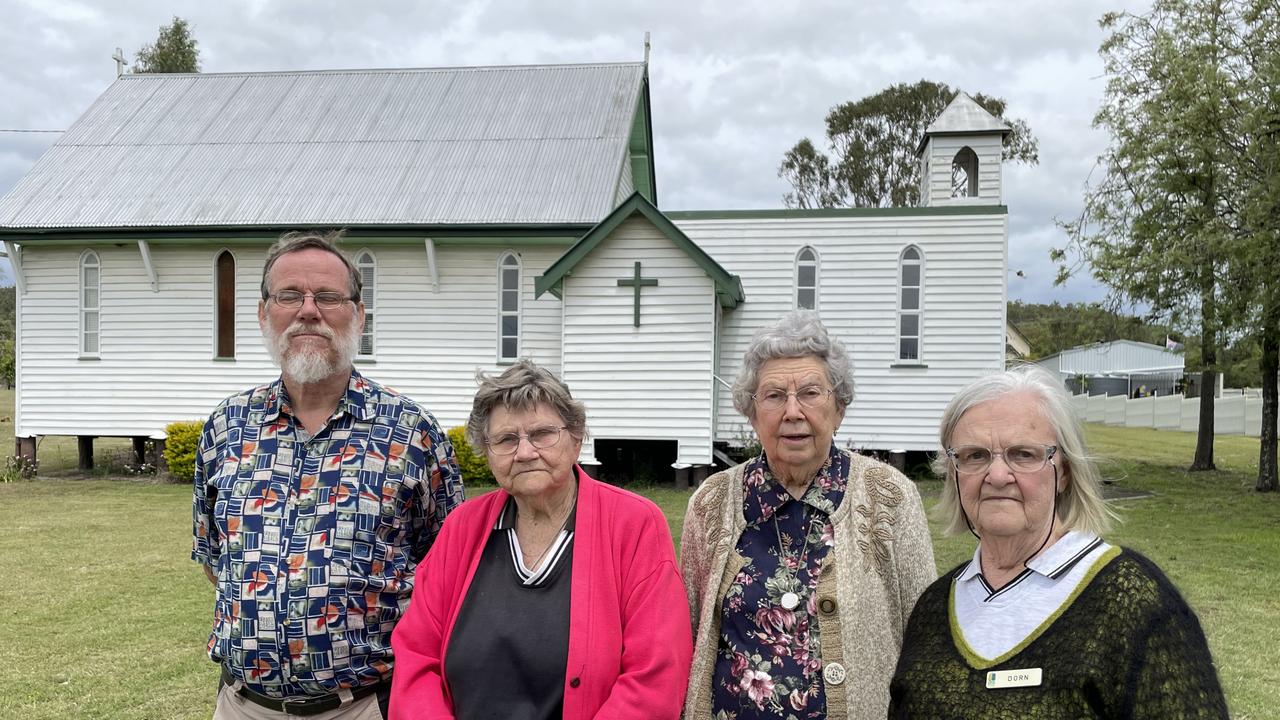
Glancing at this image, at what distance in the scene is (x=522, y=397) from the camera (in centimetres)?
277

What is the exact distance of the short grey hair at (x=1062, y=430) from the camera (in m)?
2.34

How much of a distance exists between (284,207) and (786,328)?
15.6m

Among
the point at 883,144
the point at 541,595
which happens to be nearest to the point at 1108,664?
the point at 541,595

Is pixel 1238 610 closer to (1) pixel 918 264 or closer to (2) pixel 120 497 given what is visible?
(1) pixel 918 264

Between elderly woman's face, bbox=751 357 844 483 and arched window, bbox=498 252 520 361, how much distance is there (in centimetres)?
1362

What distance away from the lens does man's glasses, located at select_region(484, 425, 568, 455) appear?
2768 mm

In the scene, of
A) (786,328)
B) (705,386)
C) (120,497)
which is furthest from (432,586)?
(120,497)

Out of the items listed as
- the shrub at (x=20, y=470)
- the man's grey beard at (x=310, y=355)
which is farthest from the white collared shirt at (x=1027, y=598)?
the shrub at (x=20, y=470)

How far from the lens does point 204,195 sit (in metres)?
17.0

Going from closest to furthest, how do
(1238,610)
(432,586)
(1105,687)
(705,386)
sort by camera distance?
(1105,687), (432,586), (1238,610), (705,386)

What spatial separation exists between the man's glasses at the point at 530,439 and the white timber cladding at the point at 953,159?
15984mm

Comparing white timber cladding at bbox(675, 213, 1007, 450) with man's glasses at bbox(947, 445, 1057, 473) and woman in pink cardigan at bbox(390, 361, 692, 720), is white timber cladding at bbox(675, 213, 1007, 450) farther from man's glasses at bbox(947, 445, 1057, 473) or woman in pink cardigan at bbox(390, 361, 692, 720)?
man's glasses at bbox(947, 445, 1057, 473)

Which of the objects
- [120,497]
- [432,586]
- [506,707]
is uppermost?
[432,586]

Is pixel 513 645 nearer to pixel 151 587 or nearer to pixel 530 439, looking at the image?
pixel 530 439
